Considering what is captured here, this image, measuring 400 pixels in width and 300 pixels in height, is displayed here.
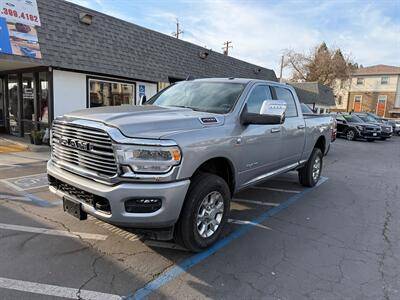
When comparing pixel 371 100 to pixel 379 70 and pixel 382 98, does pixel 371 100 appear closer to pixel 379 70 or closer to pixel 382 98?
pixel 382 98

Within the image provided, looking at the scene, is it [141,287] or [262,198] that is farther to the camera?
[262,198]

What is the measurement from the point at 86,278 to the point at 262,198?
372cm

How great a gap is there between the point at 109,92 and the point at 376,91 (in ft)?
172

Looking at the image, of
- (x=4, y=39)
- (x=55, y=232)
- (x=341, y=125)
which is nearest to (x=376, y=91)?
(x=341, y=125)

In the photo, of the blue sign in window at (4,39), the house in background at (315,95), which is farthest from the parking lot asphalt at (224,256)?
the house in background at (315,95)

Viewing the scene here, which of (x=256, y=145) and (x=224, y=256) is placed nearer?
(x=224, y=256)

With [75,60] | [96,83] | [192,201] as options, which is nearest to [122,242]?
[192,201]

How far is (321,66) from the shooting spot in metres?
50.7

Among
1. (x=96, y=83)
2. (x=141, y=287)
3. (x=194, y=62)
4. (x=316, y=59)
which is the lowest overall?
(x=141, y=287)

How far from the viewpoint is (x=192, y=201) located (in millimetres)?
3445

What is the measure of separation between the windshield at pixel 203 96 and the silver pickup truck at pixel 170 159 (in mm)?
16

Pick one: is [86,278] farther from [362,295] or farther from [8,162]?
[8,162]

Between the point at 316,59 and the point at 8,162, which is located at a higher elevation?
the point at 316,59

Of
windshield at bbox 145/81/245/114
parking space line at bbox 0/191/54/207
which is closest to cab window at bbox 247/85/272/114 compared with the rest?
windshield at bbox 145/81/245/114
